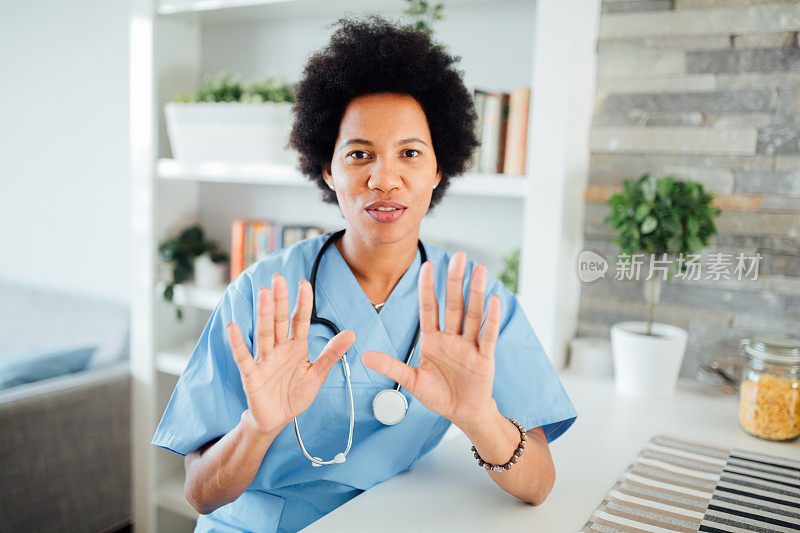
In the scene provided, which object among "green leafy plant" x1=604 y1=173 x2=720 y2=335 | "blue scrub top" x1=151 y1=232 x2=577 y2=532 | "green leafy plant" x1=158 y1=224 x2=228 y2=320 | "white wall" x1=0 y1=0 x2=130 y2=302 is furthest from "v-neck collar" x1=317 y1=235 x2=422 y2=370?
"white wall" x1=0 y1=0 x2=130 y2=302

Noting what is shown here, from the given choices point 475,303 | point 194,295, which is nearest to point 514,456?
point 475,303

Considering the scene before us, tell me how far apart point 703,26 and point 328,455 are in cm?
137

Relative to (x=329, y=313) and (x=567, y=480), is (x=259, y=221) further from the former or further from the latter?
(x=567, y=480)

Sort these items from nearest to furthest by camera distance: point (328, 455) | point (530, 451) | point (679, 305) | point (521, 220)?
point (530, 451) < point (328, 455) < point (679, 305) < point (521, 220)

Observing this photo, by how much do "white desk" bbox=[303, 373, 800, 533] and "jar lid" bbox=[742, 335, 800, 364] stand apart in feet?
0.56

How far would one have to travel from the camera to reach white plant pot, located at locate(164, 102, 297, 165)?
186 centimetres

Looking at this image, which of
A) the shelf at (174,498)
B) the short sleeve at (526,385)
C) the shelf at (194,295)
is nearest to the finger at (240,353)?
the short sleeve at (526,385)

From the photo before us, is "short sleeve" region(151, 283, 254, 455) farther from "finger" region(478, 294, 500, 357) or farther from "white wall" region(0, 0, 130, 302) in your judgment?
"white wall" region(0, 0, 130, 302)

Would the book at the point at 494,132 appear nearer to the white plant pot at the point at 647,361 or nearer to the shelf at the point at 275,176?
the shelf at the point at 275,176

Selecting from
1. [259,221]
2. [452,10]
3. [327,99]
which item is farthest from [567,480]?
[259,221]

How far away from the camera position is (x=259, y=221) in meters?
2.31

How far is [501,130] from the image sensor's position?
163 centimetres

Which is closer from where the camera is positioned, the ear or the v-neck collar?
the v-neck collar

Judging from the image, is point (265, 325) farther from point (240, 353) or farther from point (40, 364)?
point (40, 364)
